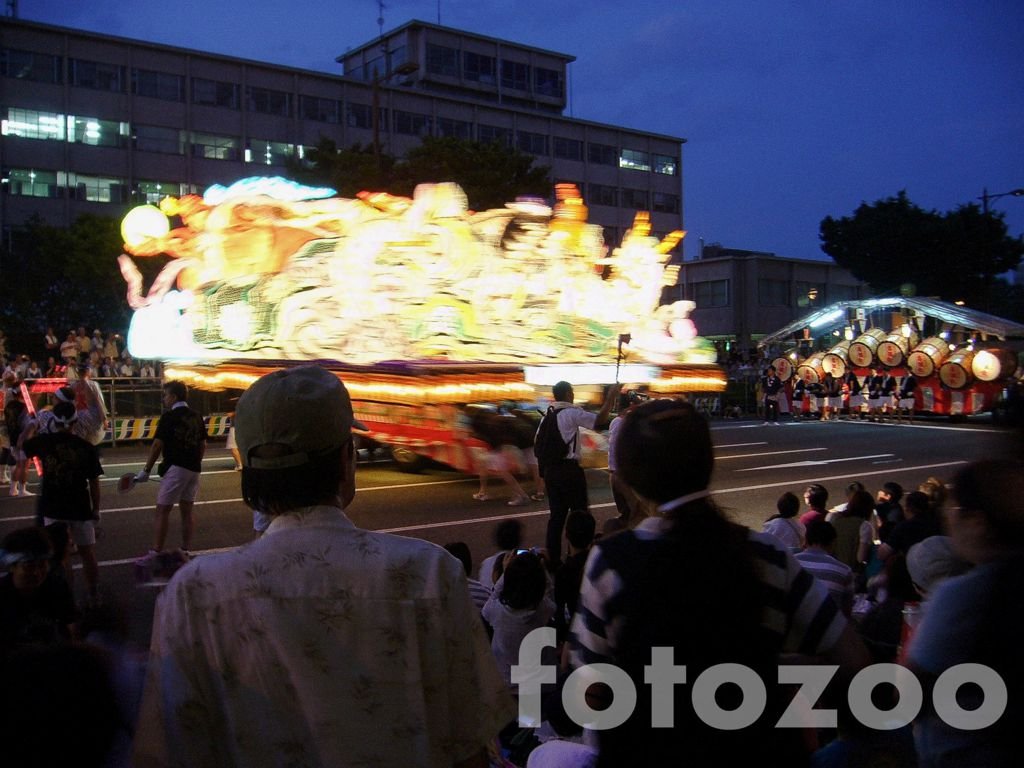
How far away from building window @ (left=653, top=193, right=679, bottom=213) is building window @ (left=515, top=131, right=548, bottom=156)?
9.75 m

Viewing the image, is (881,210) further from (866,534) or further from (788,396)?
(866,534)

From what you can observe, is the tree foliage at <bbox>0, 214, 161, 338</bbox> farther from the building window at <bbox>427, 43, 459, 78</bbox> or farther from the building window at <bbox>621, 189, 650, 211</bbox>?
the building window at <bbox>621, 189, 650, 211</bbox>

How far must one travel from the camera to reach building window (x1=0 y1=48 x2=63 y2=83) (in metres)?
42.2

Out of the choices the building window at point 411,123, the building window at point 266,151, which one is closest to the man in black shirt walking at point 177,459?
the building window at point 266,151

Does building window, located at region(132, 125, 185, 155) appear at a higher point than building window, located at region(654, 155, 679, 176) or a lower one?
lower

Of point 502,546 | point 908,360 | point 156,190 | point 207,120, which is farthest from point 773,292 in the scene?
point 502,546

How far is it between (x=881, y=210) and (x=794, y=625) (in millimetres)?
53941

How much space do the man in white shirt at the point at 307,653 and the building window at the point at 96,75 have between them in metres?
49.3

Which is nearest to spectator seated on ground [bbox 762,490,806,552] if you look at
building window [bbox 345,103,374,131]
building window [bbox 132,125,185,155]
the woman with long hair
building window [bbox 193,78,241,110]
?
the woman with long hair

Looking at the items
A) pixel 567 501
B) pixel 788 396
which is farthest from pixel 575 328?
pixel 788 396

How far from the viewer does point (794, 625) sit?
82.4 inches

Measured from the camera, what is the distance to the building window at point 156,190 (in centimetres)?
4634

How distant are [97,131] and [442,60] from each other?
26.1 m

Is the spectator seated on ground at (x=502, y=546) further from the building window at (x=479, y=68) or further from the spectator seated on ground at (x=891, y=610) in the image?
the building window at (x=479, y=68)
